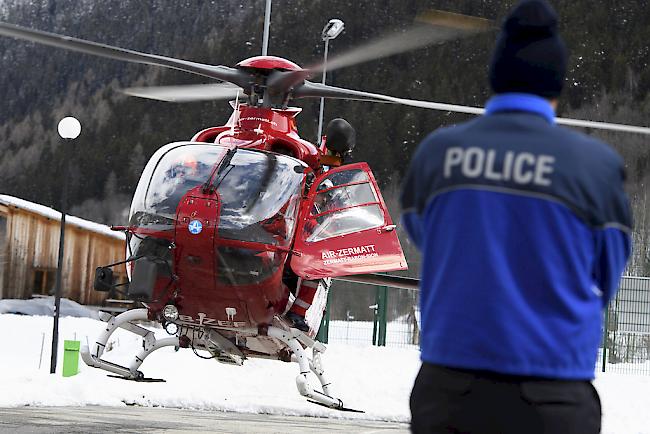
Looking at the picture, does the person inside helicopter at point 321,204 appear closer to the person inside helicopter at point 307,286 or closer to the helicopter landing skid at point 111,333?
the person inside helicopter at point 307,286

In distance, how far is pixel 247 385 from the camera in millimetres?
18328

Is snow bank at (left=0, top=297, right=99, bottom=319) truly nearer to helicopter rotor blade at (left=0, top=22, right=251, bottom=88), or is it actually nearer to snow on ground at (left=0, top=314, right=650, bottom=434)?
snow on ground at (left=0, top=314, right=650, bottom=434)

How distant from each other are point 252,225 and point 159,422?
7.03 feet

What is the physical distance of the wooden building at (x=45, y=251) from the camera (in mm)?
36250

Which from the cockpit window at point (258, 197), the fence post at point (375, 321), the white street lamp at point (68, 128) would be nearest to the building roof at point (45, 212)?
the fence post at point (375, 321)

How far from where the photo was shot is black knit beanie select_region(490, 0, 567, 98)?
3.27 meters

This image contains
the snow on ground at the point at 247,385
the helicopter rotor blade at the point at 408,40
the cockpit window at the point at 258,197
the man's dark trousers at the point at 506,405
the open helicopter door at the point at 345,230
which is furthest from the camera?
the snow on ground at the point at 247,385

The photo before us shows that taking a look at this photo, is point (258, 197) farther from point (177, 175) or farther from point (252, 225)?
point (177, 175)

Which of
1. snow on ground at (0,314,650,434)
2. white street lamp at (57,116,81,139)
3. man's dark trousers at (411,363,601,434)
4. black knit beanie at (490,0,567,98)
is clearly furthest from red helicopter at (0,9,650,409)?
man's dark trousers at (411,363,601,434)

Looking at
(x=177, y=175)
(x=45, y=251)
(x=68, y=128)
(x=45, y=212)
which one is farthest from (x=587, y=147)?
(x=45, y=251)

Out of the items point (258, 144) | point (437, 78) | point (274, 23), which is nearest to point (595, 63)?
point (437, 78)

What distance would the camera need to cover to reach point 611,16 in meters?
70.5

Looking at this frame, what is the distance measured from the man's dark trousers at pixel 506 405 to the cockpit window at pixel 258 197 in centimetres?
814

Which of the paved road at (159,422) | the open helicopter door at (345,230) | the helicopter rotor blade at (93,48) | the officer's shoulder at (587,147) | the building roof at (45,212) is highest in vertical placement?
the building roof at (45,212)
